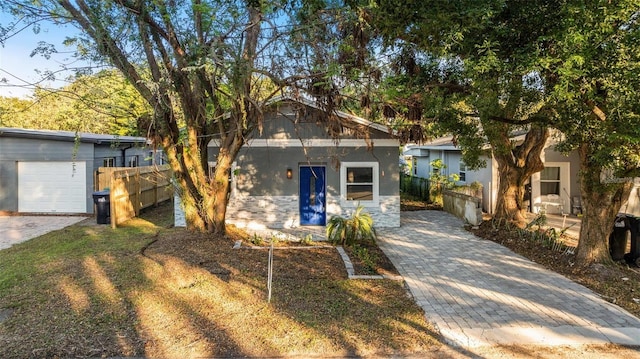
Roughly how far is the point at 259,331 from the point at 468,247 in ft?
22.6

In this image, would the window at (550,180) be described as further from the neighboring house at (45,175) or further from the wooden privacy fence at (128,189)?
the neighboring house at (45,175)

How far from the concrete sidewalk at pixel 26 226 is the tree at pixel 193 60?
5.05m

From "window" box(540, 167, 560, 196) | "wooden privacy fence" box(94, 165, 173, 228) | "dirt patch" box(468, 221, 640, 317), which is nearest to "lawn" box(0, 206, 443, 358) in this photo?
"dirt patch" box(468, 221, 640, 317)

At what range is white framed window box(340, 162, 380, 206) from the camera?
12844 mm

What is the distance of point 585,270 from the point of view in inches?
303

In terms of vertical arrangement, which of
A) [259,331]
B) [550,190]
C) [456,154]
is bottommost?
[259,331]

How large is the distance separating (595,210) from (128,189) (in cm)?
1317

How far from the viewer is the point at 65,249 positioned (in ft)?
29.1

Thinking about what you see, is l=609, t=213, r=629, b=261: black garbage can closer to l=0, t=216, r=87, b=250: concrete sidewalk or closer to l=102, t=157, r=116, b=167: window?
l=0, t=216, r=87, b=250: concrete sidewalk

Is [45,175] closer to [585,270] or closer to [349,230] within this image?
[349,230]

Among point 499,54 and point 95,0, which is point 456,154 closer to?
point 499,54

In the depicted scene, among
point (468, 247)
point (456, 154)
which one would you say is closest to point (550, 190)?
point (456, 154)

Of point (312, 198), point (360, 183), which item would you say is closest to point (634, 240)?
point (360, 183)

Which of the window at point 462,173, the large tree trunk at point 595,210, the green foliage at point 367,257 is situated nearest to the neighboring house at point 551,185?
the window at point 462,173
